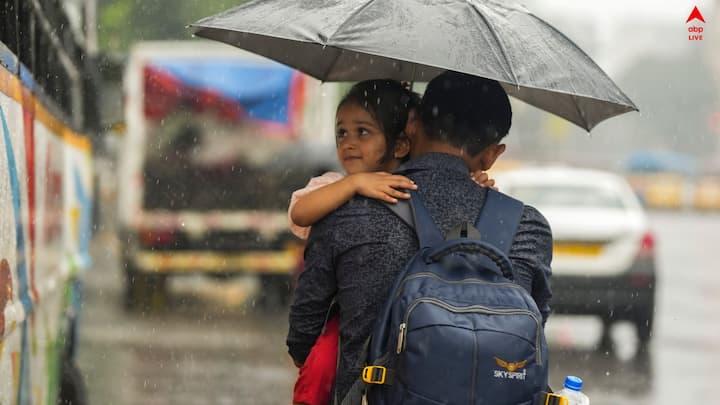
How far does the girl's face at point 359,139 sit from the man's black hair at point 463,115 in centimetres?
33

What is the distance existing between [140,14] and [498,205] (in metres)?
16.5

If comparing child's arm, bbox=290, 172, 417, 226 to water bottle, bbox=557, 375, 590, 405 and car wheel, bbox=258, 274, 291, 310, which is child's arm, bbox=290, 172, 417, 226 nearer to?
water bottle, bbox=557, 375, 590, 405

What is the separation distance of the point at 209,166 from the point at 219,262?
1.25 metres

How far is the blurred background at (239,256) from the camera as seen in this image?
28.3 ft

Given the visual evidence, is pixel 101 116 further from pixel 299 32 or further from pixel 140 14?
pixel 140 14

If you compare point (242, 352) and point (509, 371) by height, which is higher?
point (509, 371)

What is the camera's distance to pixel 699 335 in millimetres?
11055

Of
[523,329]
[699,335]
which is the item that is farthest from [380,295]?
[699,335]

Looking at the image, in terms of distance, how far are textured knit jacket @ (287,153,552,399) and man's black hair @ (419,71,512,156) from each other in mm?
64

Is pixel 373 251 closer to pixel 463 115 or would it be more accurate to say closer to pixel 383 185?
pixel 383 185

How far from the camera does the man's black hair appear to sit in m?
2.88

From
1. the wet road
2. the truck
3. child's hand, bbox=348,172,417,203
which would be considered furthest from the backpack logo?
the truck

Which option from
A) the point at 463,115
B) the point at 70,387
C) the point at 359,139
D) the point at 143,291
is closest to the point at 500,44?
the point at 463,115

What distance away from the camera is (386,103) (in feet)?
10.6
